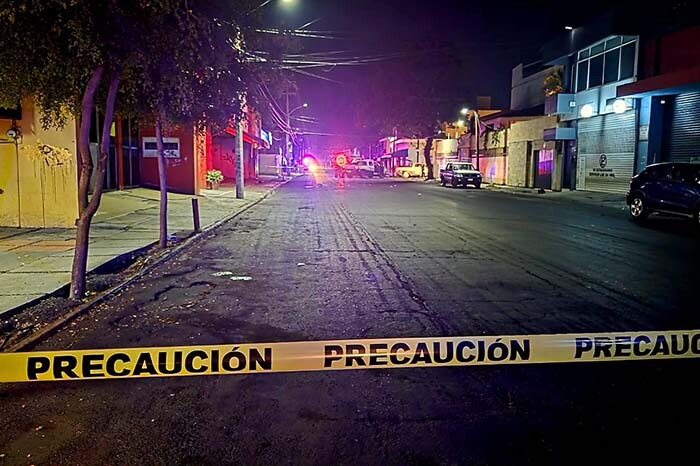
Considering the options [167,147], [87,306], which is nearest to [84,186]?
[87,306]

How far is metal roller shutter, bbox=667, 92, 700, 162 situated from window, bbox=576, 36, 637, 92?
4056 mm

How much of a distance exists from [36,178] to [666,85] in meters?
22.6

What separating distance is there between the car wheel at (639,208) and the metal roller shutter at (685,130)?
8.52 meters

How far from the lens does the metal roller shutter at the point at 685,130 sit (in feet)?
81.7

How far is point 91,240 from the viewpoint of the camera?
1312 centimetres

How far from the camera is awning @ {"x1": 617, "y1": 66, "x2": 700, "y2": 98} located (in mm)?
22500

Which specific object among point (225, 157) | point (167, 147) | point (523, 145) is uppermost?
point (523, 145)

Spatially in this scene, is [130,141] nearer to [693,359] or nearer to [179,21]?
[179,21]

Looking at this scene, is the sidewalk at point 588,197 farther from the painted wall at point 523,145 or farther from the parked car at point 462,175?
the parked car at point 462,175

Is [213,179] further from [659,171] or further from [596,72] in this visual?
[659,171]

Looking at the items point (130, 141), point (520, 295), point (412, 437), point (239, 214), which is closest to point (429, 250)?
point (520, 295)

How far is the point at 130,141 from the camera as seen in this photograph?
Answer: 2750cm

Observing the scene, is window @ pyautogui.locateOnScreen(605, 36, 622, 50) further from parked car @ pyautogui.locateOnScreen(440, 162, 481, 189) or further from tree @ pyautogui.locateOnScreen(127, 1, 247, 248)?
tree @ pyautogui.locateOnScreen(127, 1, 247, 248)

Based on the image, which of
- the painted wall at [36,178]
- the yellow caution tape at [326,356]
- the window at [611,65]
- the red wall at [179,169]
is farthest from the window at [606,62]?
the yellow caution tape at [326,356]
